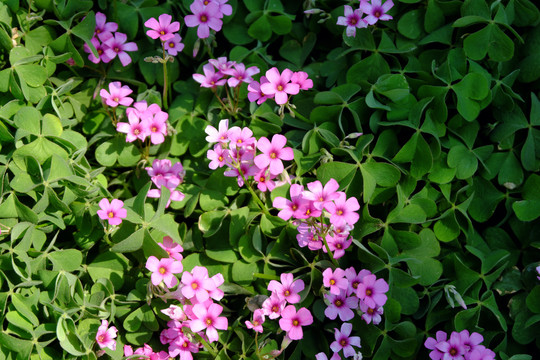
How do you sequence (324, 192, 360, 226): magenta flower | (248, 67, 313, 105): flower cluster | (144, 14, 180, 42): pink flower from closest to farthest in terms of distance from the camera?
(324, 192, 360, 226): magenta flower, (248, 67, 313, 105): flower cluster, (144, 14, 180, 42): pink flower

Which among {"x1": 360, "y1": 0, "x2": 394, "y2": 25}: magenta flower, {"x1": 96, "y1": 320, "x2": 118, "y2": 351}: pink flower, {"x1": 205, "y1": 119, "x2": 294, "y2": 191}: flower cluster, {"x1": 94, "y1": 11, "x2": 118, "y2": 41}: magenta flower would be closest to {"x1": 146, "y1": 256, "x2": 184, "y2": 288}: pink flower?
{"x1": 96, "y1": 320, "x2": 118, "y2": 351}: pink flower

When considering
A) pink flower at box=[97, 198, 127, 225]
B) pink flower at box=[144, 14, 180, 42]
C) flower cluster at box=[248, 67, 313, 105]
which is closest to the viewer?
pink flower at box=[97, 198, 127, 225]

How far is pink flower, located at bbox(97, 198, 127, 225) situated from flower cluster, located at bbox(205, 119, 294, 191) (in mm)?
344

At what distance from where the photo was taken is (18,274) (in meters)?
1.92

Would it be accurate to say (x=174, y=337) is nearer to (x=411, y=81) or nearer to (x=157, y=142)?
(x=157, y=142)

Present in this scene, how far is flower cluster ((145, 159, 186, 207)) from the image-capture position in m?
2.11

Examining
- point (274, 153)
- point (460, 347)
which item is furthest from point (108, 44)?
point (460, 347)

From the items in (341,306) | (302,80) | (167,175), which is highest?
(302,80)

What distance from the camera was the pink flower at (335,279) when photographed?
6.14ft

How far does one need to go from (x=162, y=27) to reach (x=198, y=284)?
0.98 meters

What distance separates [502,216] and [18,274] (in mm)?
1797

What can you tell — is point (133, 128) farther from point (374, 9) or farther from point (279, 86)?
point (374, 9)

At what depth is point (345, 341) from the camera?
190cm

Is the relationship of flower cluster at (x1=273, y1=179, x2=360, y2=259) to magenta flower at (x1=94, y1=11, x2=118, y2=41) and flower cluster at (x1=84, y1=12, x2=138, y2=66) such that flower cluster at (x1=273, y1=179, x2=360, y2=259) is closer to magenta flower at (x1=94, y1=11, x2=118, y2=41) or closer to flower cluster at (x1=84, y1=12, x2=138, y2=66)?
flower cluster at (x1=84, y1=12, x2=138, y2=66)
